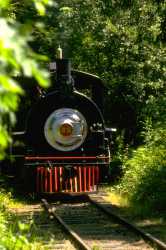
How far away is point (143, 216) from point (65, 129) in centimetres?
360

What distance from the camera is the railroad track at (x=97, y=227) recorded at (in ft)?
28.5

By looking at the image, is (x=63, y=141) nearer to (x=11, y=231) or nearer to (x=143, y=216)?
(x=143, y=216)

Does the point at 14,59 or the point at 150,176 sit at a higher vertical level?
the point at 14,59

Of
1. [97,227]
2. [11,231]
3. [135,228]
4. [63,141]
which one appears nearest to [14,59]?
[11,231]

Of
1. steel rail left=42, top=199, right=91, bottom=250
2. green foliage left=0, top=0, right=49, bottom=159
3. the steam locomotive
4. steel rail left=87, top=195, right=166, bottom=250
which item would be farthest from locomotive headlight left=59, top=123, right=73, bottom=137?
green foliage left=0, top=0, right=49, bottom=159

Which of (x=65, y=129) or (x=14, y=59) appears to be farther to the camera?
(x=65, y=129)

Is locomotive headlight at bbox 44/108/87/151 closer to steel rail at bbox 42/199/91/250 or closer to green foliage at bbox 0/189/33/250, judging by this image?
green foliage at bbox 0/189/33/250

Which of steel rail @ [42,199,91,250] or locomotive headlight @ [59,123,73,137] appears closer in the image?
steel rail @ [42,199,91,250]

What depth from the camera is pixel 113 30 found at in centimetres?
2172

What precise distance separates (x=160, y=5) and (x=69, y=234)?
213 inches

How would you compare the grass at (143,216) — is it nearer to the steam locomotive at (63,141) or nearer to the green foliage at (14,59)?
the steam locomotive at (63,141)

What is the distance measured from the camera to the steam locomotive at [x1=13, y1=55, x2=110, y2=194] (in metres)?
14.7

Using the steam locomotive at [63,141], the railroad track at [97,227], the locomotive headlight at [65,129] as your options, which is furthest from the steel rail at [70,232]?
the locomotive headlight at [65,129]

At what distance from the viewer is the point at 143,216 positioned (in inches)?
460
